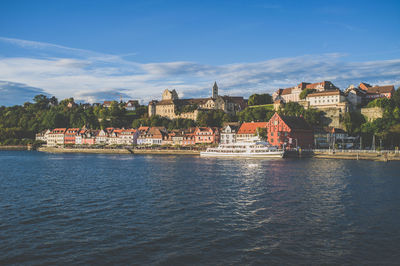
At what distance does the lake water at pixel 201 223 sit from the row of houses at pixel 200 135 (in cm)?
4600

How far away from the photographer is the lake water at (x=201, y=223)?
51.3 feet

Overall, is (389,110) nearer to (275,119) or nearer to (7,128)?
(275,119)

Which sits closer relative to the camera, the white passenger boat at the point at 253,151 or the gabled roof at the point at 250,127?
the white passenger boat at the point at 253,151

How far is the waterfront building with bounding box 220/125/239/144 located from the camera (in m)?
99.5

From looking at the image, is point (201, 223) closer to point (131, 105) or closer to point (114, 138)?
point (114, 138)

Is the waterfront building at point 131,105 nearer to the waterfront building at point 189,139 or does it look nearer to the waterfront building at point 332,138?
the waterfront building at point 189,139

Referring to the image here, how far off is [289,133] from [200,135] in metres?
31.1

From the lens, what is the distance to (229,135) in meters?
99.9

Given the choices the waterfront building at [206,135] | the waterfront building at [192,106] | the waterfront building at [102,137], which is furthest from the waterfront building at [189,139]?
the waterfront building at [102,137]

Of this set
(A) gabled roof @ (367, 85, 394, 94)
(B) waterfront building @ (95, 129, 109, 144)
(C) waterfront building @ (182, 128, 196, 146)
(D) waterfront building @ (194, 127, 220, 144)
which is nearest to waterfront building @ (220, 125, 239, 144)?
(D) waterfront building @ (194, 127, 220, 144)

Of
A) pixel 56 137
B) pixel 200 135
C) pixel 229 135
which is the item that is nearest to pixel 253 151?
pixel 229 135

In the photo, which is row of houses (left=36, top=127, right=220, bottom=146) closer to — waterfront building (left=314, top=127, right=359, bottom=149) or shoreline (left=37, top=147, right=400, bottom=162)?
shoreline (left=37, top=147, right=400, bottom=162)

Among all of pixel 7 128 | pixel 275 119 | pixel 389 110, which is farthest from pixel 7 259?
pixel 7 128

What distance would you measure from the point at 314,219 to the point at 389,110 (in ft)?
267
